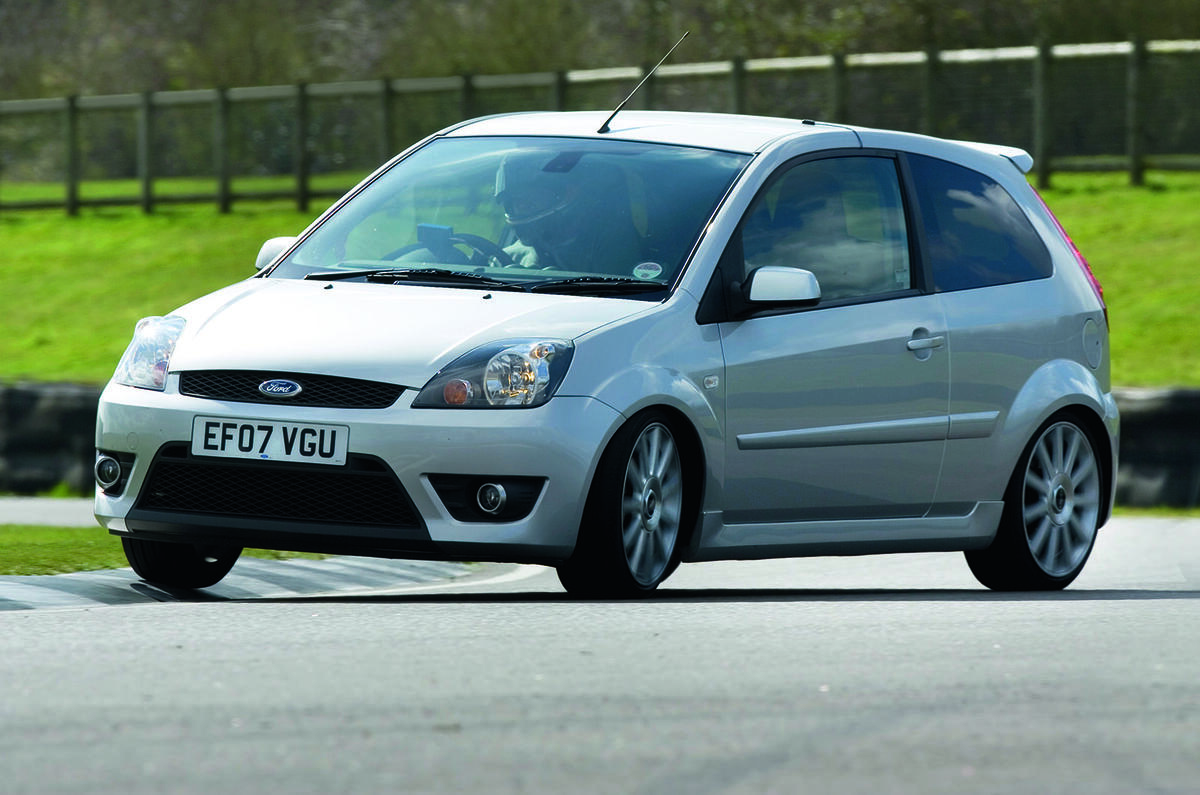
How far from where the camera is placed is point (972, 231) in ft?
30.9

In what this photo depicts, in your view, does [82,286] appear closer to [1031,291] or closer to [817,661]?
A: [1031,291]

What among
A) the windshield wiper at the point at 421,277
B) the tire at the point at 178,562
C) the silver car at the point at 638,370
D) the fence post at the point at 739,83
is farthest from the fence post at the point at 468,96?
the windshield wiper at the point at 421,277

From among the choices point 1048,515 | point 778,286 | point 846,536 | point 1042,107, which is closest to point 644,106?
point 1042,107

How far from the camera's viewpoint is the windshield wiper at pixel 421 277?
7.99 m

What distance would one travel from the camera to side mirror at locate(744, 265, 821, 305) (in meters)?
8.01

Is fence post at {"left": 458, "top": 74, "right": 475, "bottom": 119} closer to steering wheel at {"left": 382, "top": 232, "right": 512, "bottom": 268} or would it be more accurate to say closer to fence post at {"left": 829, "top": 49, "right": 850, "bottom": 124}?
fence post at {"left": 829, "top": 49, "right": 850, "bottom": 124}

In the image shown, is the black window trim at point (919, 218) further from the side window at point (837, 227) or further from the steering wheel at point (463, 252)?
the steering wheel at point (463, 252)

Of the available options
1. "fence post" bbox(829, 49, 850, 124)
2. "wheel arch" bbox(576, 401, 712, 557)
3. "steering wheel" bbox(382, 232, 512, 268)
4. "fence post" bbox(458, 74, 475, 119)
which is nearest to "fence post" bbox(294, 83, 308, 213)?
"fence post" bbox(458, 74, 475, 119)

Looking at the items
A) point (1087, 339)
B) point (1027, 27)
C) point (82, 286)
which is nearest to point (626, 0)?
point (1027, 27)

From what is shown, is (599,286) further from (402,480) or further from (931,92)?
(931,92)

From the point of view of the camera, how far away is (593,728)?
512 cm

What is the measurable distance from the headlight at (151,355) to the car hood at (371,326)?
0.18ft

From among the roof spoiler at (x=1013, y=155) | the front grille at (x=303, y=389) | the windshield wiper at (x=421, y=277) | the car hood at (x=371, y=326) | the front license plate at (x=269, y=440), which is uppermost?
the roof spoiler at (x=1013, y=155)

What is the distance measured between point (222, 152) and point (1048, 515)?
2723 cm
